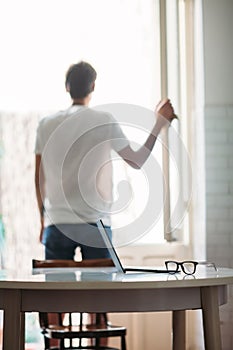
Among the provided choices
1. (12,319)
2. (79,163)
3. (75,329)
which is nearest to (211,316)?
(12,319)

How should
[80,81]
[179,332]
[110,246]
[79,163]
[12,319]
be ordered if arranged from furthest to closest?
[80,81]
[79,163]
[179,332]
[110,246]
[12,319]

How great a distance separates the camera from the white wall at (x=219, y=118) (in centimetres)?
461

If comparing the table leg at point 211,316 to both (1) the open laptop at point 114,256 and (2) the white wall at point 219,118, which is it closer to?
(1) the open laptop at point 114,256

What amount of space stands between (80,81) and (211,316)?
5.53 ft

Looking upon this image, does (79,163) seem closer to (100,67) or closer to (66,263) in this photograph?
(66,263)

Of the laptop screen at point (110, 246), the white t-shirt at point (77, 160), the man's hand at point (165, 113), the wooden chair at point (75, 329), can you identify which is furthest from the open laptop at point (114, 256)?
the man's hand at point (165, 113)

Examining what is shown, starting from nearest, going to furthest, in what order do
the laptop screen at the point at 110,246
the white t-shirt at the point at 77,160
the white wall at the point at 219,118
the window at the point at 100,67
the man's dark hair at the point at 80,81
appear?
the laptop screen at the point at 110,246 → the white t-shirt at the point at 77,160 → the man's dark hair at the point at 80,81 → the white wall at the point at 219,118 → the window at the point at 100,67

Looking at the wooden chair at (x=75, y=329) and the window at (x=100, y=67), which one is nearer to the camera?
the wooden chair at (x=75, y=329)

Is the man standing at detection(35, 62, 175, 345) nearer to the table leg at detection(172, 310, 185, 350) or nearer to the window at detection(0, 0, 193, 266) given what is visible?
the table leg at detection(172, 310, 185, 350)

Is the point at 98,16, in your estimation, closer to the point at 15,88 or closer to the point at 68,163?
the point at 15,88

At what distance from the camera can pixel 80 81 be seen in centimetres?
405

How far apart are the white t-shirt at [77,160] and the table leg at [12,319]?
1.21 meters

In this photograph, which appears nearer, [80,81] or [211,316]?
[211,316]

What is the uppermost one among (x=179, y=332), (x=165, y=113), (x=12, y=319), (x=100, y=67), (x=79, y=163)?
(x=100, y=67)
